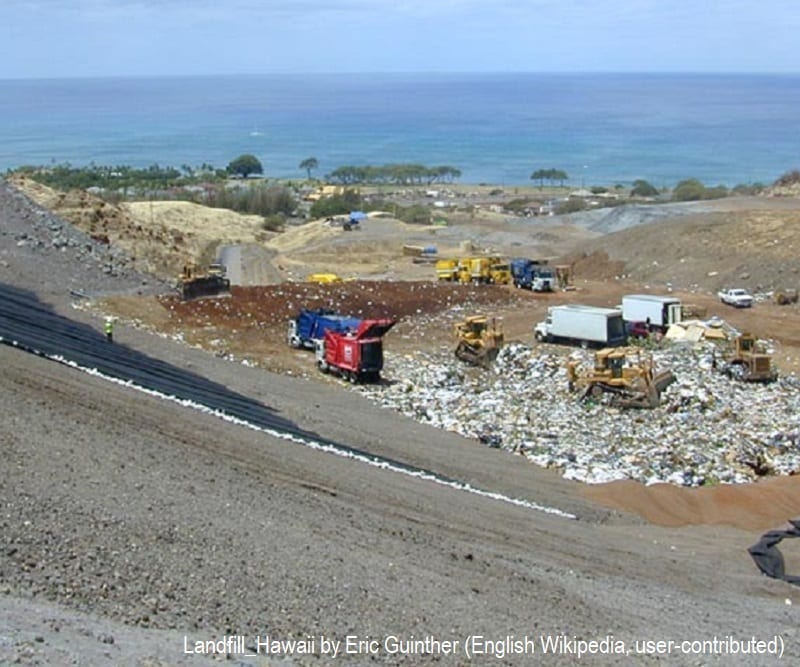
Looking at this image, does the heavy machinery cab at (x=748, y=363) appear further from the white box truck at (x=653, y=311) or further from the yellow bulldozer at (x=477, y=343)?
the yellow bulldozer at (x=477, y=343)

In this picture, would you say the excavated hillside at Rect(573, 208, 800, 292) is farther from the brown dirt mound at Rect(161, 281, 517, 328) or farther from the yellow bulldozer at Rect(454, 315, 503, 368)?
the yellow bulldozer at Rect(454, 315, 503, 368)

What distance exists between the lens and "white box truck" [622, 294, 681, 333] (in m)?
30.2

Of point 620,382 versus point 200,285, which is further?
point 200,285

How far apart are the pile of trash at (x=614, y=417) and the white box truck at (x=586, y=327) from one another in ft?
2.38

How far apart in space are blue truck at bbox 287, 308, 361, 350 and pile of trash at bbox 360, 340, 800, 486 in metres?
1.43

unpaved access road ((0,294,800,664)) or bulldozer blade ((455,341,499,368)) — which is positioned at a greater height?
unpaved access road ((0,294,800,664))

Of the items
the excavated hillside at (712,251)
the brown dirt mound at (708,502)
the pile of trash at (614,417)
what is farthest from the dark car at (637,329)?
the brown dirt mound at (708,502)

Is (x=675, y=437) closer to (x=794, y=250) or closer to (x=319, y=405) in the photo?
(x=319, y=405)

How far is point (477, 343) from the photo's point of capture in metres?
28.1

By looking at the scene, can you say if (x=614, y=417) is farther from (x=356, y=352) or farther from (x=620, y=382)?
→ (x=356, y=352)

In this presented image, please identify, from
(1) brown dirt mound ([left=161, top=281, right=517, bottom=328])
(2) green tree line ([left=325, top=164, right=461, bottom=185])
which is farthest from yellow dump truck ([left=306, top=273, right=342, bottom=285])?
(2) green tree line ([left=325, top=164, right=461, bottom=185])

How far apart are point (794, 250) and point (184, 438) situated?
99.4 feet

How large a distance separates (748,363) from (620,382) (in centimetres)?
355

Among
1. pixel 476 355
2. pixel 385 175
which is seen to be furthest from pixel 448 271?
pixel 385 175
